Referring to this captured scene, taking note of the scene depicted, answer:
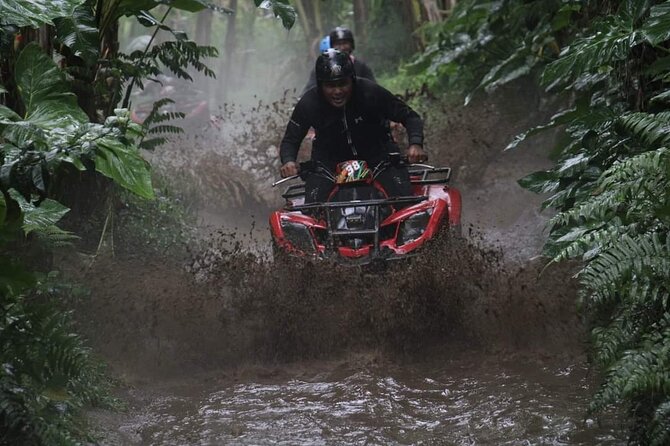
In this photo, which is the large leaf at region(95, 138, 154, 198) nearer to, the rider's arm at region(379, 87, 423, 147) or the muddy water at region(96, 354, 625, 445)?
the muddy water at region(96, 354, 625, 445)

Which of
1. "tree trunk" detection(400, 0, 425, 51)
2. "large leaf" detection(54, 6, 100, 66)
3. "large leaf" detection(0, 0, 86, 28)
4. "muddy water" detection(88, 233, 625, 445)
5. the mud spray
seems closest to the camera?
"large leaf" detection(0, 0, 86, 28)

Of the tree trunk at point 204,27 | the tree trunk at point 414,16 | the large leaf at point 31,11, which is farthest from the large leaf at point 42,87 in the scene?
the tree trunk at point 204,27

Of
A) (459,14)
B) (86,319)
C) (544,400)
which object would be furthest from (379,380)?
(459,14)

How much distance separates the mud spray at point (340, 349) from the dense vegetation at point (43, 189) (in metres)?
0.54

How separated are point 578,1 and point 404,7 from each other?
1110 centimetres

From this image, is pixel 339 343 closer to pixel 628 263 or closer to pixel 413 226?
pixel 413 226

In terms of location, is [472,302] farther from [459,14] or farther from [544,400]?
[459,14]

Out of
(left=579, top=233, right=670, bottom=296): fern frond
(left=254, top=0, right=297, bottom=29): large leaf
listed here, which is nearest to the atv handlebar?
(left=254, top=0, right=297, bottom=29): large leaf

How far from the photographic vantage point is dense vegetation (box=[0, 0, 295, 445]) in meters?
3.29

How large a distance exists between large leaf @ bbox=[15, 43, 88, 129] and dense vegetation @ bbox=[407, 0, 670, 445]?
2.47 meters

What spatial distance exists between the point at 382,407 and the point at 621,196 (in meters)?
1.96

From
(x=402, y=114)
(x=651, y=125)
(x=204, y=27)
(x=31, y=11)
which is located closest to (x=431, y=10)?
(x=402, y=114)

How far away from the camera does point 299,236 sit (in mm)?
6613

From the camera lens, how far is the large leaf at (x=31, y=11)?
3.81m
